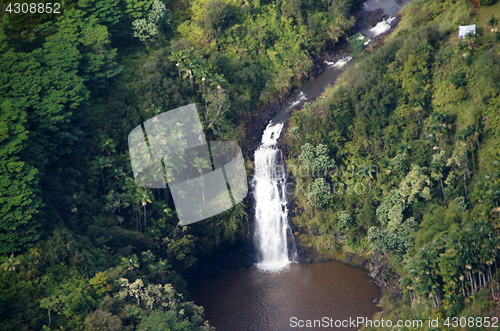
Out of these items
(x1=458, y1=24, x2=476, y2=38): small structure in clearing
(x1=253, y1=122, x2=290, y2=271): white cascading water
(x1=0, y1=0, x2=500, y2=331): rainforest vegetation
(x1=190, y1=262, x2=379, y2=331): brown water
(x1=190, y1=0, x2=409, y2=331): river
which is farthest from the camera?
(x1=253, y1=122, x2=290, y2=271): white cascading water

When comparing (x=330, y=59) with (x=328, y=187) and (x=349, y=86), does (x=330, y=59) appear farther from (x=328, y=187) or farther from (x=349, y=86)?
(x=328, y=187)

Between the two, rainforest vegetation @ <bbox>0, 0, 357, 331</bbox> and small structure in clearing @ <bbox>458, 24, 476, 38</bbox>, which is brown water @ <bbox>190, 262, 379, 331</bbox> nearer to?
rainforest vegetation @ <bbox>0, 0, 357, 331</bbox>

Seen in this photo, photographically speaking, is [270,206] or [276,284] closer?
[276,284]

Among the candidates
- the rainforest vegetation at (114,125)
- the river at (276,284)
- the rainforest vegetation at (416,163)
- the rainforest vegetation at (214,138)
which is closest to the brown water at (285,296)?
the river at (276,284)

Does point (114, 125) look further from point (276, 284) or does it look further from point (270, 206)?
point (276, 284)

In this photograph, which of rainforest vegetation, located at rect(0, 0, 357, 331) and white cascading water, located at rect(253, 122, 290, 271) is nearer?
rainforest vegetation, located at rect(0, 0, 357, 331)

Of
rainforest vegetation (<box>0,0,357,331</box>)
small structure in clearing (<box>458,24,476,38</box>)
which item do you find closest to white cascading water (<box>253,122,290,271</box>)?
rainforest vegetation (<box>0,0,357,331</box>)

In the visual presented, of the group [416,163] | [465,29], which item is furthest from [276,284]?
[465,29]
